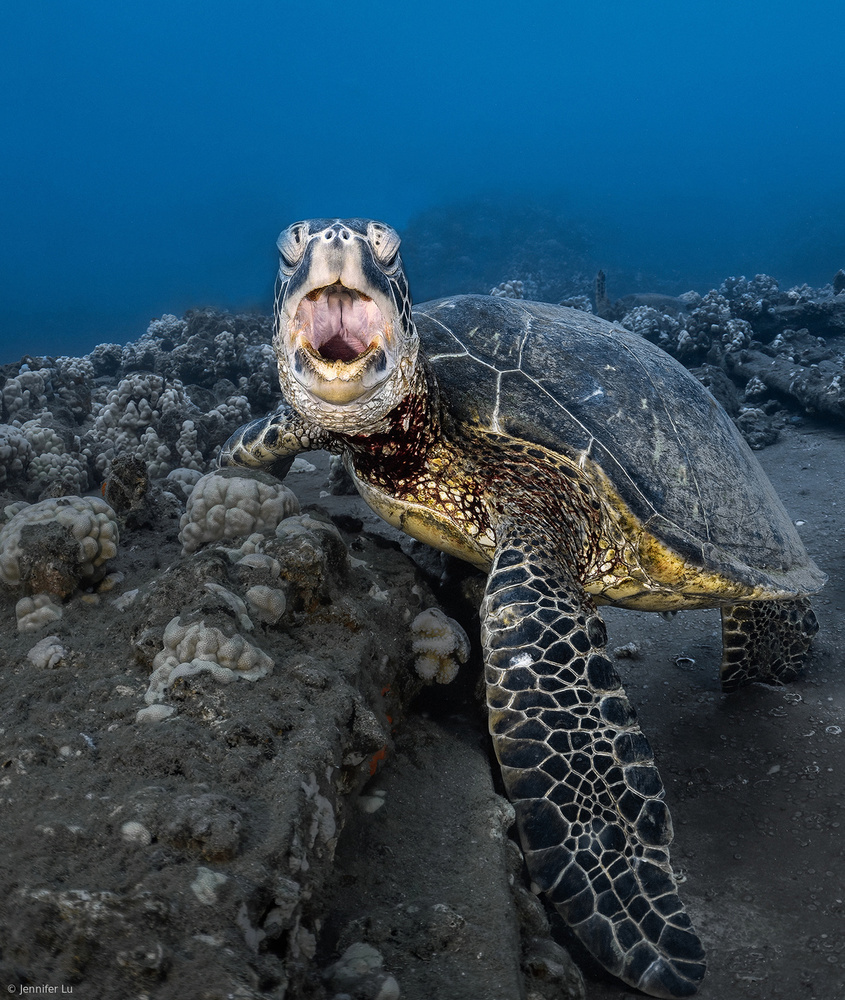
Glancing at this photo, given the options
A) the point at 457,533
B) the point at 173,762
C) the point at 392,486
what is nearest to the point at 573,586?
the point at 457,533

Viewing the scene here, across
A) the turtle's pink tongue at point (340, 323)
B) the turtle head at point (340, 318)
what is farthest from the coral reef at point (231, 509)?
the turtle's pink tongue at point (340, 323)

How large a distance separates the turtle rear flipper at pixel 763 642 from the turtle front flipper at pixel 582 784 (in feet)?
4.52

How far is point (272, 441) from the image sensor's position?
12.2 feet

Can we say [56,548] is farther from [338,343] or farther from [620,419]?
[620,419]

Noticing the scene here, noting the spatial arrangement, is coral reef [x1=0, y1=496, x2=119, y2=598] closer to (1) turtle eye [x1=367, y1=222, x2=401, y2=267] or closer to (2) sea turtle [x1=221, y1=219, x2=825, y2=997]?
(2) sea turtle [x1=221, y1=219, x2=825, y2=997]

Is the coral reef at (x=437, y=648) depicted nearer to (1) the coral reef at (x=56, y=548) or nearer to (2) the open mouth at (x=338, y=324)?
(2) the open mouth at (x=338, y=324)

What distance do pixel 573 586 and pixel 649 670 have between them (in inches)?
61.3

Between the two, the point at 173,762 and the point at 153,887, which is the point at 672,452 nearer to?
the point at 173,762

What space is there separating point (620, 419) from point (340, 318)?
1.39m

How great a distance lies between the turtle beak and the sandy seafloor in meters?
0.64

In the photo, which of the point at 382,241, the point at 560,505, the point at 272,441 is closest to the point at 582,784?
the point at 560,505

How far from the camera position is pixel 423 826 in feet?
6.10

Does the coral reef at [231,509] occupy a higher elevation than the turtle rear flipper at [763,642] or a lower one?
higher

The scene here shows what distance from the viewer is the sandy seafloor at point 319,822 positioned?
1147 millimetres
